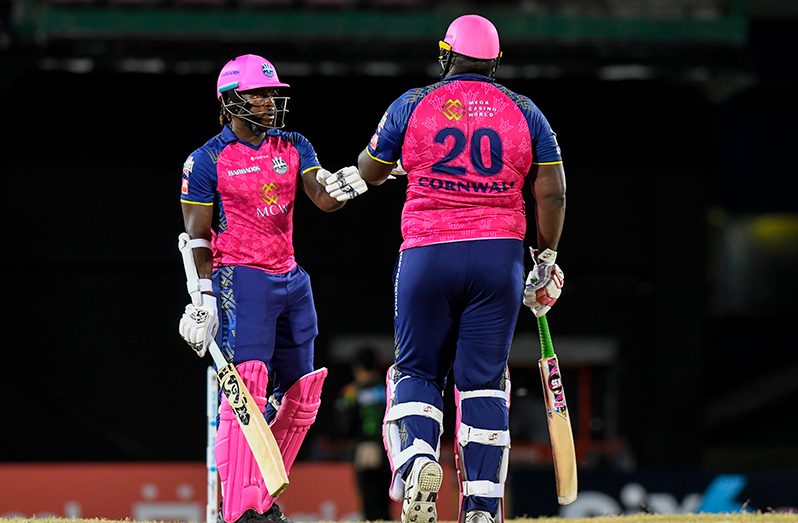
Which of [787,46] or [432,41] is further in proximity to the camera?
[787,46]

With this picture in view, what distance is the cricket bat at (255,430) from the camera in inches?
271

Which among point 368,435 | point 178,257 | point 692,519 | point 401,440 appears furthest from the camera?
point 178,257

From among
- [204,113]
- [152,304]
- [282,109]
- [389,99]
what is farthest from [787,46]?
[282,109]

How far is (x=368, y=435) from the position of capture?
A: 39.9ft

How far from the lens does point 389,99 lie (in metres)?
15.9

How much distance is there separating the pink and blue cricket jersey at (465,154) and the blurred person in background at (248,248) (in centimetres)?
50

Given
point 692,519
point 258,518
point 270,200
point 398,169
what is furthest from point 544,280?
point 692,519

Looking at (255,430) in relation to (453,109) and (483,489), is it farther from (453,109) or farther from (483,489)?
(453,109)

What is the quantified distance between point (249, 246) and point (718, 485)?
581 centimetres

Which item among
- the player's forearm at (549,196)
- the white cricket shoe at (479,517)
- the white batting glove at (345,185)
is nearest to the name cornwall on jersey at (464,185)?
the player's forearm at (549,196)

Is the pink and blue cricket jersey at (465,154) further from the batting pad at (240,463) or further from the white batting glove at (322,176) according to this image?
the batting pad at (240,463)

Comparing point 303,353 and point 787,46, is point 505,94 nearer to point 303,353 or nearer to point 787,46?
point 303,353

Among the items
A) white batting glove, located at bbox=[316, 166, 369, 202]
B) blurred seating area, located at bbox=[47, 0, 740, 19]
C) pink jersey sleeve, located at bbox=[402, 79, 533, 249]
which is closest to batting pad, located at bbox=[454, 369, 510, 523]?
pink jersey sleeve, located at bbox=[402, 79, 533, 249]

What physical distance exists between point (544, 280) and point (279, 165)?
146 centimetres
